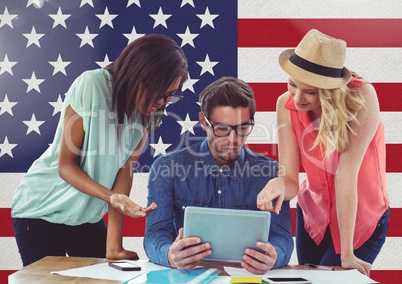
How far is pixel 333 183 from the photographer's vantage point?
187cm

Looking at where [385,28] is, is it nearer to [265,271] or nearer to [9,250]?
[265,271]

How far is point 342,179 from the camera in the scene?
1.75 meters

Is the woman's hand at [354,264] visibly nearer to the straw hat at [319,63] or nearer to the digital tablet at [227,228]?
the digital tablet at [227,228]

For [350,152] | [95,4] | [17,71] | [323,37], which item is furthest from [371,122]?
[17,71]

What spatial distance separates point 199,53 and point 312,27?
1.92 ft

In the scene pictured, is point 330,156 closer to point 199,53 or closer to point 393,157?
point 393,157

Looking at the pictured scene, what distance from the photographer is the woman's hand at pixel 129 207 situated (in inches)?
61.5

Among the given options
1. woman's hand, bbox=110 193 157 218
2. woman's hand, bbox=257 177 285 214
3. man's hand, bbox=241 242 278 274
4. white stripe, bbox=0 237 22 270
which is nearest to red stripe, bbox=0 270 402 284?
woman's hand, bbox=257 177 285 214

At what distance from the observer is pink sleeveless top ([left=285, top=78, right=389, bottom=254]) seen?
1.84m

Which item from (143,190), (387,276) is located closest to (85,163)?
(143,190)

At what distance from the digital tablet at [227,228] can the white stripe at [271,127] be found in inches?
52.2

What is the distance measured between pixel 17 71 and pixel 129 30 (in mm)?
622

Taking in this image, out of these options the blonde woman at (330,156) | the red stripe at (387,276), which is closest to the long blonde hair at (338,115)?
the blonde woman at (330,156)

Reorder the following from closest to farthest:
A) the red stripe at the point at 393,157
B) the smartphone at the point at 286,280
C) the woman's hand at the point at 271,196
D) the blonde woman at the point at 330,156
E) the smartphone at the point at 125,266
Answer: the smartphone at the point at 286,280, the smartphone at the point at 125,266, the woman's hand at the point at 271,196, the blonde woman at the point at 330,156, the red stripe at the point at 393,157
